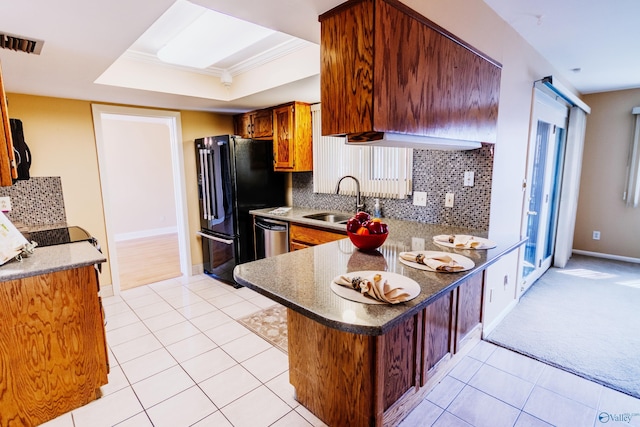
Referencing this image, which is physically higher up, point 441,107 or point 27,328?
point 441,107

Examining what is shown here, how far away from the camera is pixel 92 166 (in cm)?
339

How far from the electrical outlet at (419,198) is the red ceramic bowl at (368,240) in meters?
1.00

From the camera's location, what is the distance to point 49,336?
5.74 ft

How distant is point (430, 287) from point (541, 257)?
349 centimetres

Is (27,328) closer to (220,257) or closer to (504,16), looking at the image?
(220,257)

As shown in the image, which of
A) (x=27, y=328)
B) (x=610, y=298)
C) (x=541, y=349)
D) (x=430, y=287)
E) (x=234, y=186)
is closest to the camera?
(x=430, y=287)

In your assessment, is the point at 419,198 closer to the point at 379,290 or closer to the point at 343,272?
the point at 343,272

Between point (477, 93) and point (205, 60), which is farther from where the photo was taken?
point (205, 60)

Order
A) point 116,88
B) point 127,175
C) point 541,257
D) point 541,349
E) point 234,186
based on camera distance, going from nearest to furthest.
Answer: point 541,349 < point 116,88 < point 234,186 < point 541,257 < point 127,175

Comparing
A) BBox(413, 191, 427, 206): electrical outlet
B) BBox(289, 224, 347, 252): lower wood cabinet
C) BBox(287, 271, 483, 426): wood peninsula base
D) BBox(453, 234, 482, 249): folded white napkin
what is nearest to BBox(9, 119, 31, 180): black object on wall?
BBox(289, 224, 347, 252): lower wood cabinet

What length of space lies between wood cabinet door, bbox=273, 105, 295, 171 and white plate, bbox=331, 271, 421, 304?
2.46 meters

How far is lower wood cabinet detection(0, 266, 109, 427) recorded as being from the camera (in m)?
1.64

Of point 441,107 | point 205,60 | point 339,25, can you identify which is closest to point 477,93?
point 441,107

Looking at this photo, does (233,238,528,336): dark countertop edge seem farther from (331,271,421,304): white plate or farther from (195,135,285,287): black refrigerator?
(195,135,285,287): black refrigerator
